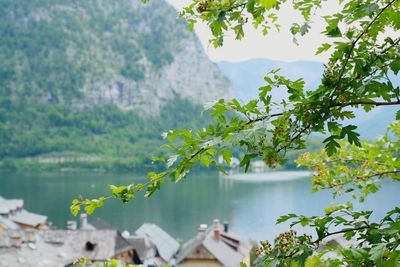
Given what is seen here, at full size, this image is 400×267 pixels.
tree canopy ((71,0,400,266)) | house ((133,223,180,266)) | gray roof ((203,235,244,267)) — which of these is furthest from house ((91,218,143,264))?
tree canopy ((71,0,400,266))

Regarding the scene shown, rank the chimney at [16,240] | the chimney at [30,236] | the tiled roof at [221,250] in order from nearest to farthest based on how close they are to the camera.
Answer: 1. the chimney at [16,240]
2. the chimney at [30,236]
3. the tiled roof at [221,250]

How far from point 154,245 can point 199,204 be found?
122ft

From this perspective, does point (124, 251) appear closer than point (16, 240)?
No

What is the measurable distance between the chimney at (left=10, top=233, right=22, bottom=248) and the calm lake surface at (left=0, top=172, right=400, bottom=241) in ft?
86.2

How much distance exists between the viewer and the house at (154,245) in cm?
3429

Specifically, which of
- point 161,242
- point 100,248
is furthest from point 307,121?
point 161,242

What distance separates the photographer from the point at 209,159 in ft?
8.04

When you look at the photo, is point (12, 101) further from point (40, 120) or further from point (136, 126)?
point (136, 126)

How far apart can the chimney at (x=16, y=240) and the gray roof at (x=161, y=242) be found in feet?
42.0

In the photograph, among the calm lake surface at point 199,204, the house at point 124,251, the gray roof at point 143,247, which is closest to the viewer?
the house at point 124,251

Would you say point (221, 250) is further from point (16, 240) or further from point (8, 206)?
point (8, 206)

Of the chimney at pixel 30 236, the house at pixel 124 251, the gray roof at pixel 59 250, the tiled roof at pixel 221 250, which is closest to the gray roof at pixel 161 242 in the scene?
the house at pixel 124 251

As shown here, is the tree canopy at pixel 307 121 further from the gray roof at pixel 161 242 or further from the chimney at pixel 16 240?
the gray roof at pixel 161 242

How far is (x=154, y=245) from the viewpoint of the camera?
3650 centimetres
